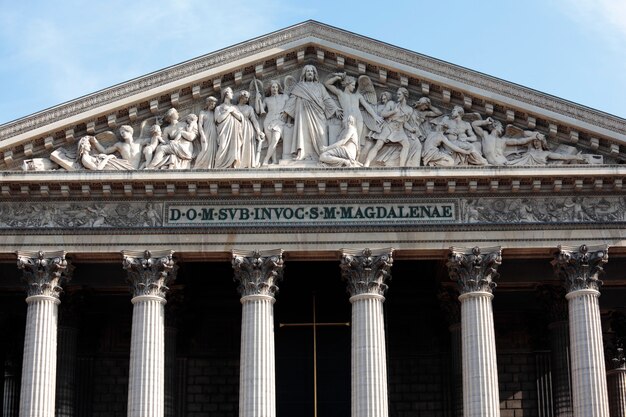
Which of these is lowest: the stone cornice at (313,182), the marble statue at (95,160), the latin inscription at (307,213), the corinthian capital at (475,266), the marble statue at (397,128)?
the corinthian capital at (475,266)

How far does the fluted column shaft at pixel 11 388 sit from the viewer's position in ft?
140

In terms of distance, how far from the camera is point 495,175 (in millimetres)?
36844

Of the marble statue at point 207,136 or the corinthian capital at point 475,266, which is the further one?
the marble statue at point 207,136

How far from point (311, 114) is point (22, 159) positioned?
8765 mm

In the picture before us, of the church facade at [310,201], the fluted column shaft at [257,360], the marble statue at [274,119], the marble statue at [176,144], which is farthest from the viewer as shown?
the marble statue at [274,119]

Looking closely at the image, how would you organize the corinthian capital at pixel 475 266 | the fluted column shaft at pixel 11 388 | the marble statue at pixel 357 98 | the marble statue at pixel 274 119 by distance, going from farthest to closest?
the fluted column shaft at pixel 11 388 → the marble statue at pixel 357 98 → the marble statue at pixel 274 119 → the corinthian capital at pixel 475 266

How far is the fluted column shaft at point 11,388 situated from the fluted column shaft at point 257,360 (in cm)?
1072

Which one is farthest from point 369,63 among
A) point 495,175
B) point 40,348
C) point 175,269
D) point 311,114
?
point 40,348

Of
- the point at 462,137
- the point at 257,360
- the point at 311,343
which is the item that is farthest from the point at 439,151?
the point at 311,343

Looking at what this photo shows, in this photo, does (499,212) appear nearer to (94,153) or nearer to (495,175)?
(495,175)

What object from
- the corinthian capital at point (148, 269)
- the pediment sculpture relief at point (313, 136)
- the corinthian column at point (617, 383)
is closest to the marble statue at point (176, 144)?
the pediment sculpture relief at point (313, 136)

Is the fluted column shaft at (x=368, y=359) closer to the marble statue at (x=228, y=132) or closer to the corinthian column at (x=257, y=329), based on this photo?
the corinthian column at (x=257, y=329)

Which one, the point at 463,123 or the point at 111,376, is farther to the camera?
the point at 111,376

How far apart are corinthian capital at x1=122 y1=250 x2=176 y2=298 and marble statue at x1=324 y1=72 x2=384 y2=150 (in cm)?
686
